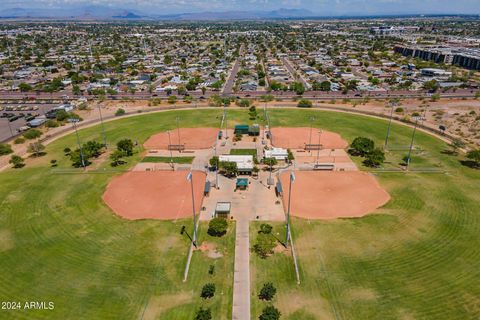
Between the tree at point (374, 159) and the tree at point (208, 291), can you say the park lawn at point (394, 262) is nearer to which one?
the tree at point (208, 291)

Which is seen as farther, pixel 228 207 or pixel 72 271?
pixel 228 207

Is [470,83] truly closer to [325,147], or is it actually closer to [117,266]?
[325,147]

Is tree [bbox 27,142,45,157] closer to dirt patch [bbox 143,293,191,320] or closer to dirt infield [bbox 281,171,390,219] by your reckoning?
dirt patch [bbox 143,293,191,320]

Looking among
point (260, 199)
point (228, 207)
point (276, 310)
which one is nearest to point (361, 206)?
point (260, 199)

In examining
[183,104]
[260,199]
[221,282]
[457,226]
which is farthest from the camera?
[183,104]

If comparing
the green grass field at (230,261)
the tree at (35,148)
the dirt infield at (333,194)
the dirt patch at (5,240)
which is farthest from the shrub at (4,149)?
the dirt infield at (333,194)

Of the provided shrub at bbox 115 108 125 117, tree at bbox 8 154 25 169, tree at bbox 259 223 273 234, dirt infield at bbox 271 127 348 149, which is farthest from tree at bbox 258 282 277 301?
shrub at bbox 115 108 125 117
